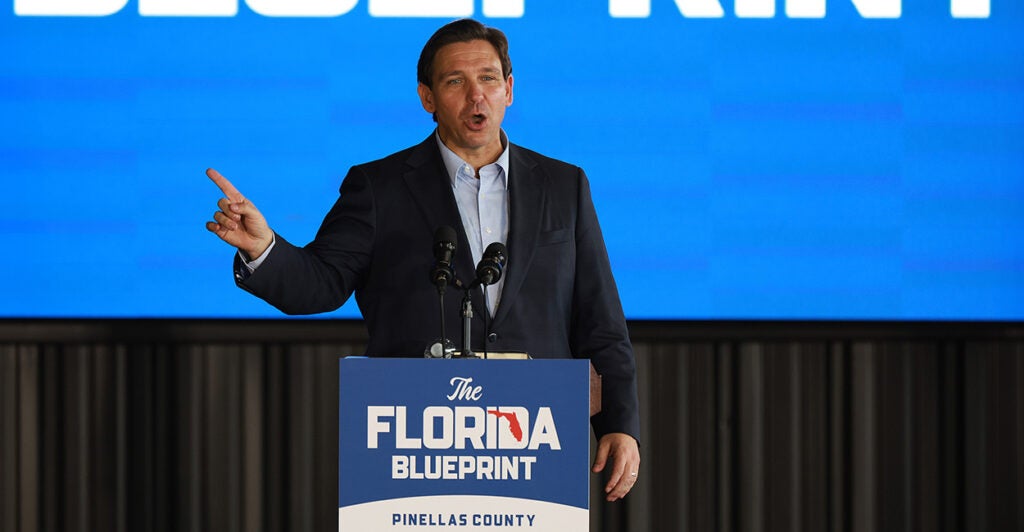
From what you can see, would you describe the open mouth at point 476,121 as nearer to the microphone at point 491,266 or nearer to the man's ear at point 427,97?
the man's ear at point 427,97

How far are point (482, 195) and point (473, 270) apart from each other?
189 millimetres

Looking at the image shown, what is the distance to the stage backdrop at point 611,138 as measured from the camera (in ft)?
11.1

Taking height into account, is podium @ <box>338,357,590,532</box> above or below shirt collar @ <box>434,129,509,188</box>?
below

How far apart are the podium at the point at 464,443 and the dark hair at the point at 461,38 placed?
2.64ft

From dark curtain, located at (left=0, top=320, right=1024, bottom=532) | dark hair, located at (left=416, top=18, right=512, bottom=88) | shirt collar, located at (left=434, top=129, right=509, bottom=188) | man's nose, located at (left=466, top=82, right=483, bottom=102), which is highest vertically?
dark hair, located at (left=416, top=18, right=512, bottom=88)

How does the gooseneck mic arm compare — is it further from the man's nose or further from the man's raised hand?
the man's nose

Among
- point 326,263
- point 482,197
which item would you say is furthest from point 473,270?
point 326,263

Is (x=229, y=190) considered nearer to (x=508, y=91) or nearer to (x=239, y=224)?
(x=239, y=224)

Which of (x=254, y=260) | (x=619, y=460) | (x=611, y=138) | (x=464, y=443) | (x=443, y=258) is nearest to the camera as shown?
(x=464, y=443)

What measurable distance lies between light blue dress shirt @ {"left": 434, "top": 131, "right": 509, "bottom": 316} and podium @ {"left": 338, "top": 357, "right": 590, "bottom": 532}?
59cm

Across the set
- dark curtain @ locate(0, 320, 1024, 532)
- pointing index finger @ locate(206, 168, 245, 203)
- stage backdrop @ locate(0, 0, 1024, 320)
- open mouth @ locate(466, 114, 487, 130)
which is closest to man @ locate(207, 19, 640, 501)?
open mouth @ locate(466, 114, 487, 130)

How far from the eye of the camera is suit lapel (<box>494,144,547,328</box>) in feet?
6.95

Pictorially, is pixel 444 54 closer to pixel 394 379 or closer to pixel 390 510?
pixel 394 379

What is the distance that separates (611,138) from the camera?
342cm
